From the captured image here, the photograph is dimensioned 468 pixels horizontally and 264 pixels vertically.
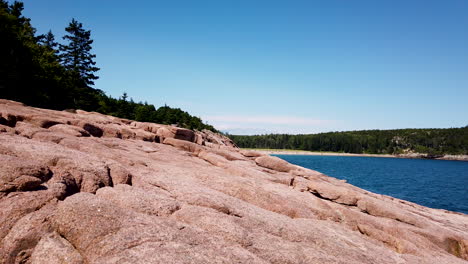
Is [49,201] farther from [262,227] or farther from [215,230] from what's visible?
[262,227]

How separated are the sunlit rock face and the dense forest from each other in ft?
102

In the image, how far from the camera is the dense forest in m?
44.2

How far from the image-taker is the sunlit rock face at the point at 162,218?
8.40 m

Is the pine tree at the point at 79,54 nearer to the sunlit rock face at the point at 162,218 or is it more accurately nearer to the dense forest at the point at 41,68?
the dense forest at the point at 41,68

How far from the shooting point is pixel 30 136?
18688mm

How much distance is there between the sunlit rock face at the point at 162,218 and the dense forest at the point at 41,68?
31.1 metres

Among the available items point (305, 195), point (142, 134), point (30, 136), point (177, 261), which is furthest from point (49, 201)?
point (142, 134)

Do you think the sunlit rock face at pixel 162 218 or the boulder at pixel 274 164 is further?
the boulder at pixel 274 164

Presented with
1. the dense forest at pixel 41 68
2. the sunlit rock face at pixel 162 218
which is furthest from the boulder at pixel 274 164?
the dense forest at pixel 41 68

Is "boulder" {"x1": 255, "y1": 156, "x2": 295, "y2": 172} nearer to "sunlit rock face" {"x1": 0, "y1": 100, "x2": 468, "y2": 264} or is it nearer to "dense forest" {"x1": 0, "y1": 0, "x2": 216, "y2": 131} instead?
"sunlit rock face" {"x1": 0, "y1": 100, "x2": 468, "y2": 264}

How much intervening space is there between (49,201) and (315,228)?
12572 mm

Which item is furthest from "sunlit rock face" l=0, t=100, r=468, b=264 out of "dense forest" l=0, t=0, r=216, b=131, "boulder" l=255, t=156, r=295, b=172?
"dense forest" l=0, t=0, r=216, b=131

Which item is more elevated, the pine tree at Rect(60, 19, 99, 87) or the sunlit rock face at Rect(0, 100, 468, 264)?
the pine tree at Rect(60, 19, 99, 87)

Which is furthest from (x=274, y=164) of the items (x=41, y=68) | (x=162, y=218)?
(x=41, y=68)
